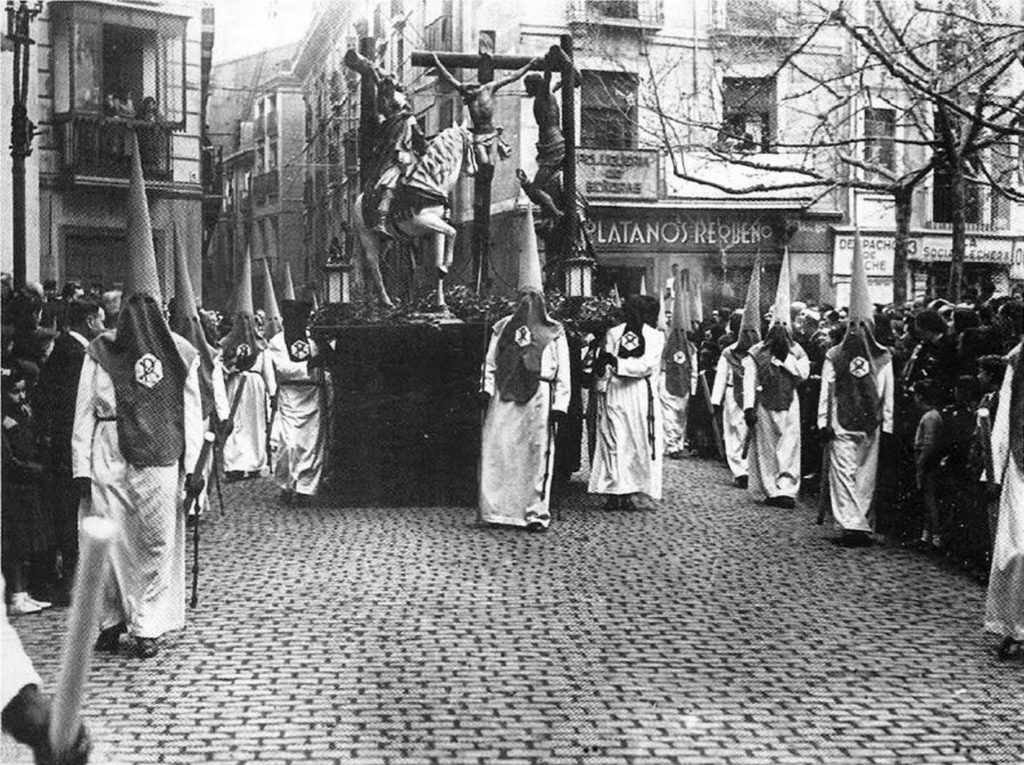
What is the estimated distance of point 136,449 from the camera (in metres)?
6.39

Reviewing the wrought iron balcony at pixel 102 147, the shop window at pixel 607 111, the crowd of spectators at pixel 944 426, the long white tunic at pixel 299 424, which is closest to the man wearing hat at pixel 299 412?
the long white tunic at pixel 299 424

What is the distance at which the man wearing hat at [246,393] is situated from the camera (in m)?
13.3

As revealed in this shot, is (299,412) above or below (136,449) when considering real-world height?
below

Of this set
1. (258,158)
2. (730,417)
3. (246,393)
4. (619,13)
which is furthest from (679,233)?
(246,393)

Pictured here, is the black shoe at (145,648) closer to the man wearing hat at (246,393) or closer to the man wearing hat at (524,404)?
the man wearing hat at (524,404)

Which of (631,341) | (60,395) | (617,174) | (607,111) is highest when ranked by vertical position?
(607,111)

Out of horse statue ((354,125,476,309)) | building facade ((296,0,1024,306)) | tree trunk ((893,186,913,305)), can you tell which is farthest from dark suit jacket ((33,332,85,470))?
building facade ((296,0,1024,306))

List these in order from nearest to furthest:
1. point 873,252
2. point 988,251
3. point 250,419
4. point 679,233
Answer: point 250,419
point 988,251
point 873,252
point 679,233

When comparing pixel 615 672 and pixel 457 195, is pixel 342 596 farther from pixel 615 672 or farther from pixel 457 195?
pixel 457 195

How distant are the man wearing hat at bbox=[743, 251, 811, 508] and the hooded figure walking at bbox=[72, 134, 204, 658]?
6.67 m

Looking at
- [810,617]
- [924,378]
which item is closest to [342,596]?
[810,617]

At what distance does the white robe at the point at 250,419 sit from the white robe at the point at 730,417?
14.8 feet

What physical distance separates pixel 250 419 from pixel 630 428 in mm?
4354

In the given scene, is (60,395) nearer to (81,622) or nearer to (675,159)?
(81,622)
